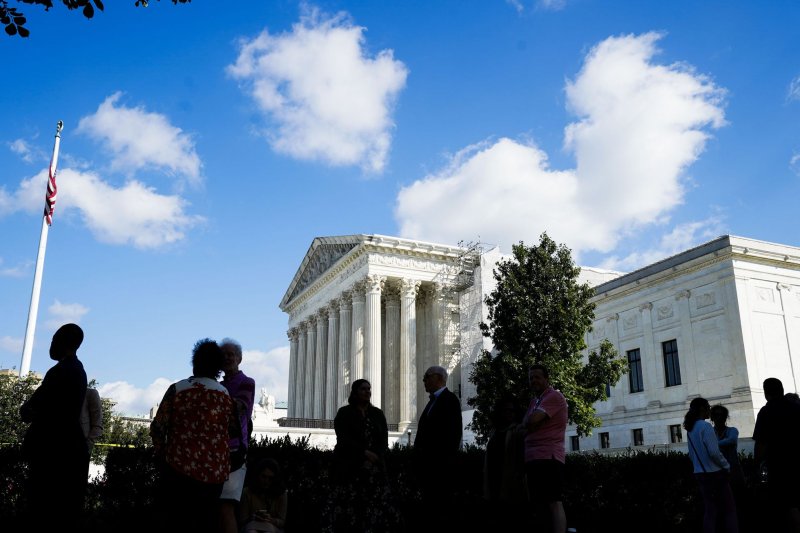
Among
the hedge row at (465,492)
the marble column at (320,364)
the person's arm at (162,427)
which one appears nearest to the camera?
the person's arm at (162,427)

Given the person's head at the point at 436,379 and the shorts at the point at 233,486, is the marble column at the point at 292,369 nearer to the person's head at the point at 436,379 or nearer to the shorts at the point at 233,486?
the person's head at the point at 436,379

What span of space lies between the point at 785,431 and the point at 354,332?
37828mm

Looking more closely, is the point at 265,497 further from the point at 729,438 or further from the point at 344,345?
the point at 344,345

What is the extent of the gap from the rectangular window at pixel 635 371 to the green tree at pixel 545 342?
906 centimetres

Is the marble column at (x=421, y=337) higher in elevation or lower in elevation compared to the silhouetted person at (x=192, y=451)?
higher

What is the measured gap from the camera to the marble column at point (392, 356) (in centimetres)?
4634

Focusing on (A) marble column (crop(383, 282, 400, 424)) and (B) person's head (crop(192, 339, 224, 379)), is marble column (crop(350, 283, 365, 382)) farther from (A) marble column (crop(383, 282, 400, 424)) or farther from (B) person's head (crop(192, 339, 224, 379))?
(B) person's head (crop(192, 339, 224, 379))

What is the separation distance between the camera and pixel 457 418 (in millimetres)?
7816

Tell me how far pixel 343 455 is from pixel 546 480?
7.58 feet

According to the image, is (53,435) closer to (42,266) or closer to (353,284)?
(42,266)

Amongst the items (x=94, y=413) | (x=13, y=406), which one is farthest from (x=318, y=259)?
(x=94, y=413)

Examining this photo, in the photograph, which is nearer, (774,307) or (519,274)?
(519,274)

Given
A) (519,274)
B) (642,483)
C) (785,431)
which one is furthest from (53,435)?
A: (519,274)

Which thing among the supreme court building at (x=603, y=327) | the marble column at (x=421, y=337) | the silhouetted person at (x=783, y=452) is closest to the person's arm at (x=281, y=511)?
the silhouetted person at (x=783, y=452)
